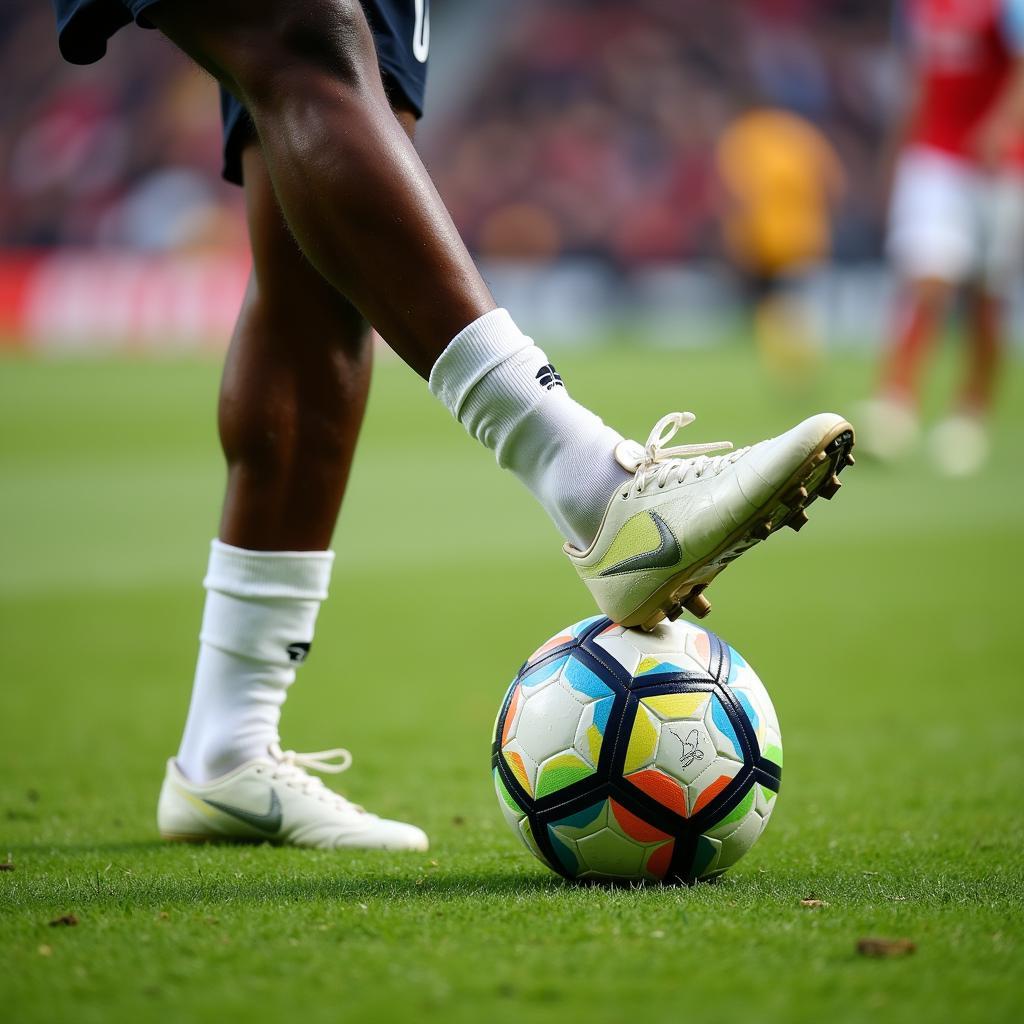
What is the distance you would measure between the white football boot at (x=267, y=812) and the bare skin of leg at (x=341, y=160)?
89cm

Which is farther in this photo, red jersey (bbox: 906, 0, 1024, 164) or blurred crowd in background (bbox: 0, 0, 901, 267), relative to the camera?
blurred crowd in background (bbox: 0, 0, 901, 267)

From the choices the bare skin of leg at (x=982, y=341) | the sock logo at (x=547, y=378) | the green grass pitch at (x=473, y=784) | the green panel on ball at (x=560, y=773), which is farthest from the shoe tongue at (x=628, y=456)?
the bare skin of leg at (x=982, y=341)

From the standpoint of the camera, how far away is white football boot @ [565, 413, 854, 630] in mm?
1910

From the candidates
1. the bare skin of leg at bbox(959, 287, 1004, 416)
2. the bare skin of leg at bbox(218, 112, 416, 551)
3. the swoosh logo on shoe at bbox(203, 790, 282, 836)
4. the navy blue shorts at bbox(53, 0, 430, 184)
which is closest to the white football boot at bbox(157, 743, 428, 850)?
the swoosh logo on shoe at bbox(203, 790, 282, 836)

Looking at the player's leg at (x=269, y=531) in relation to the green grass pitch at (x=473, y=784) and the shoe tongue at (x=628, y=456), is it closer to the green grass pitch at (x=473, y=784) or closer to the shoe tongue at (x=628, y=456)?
the green grass pitch at (x=473, y=784)

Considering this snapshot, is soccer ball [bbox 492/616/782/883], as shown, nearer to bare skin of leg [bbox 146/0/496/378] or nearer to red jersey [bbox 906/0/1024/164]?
bare skin of leg [bbox 146/0/496/378]

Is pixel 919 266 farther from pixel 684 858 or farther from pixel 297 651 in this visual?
pixel 684 858

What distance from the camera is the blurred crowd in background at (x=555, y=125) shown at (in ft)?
85.8

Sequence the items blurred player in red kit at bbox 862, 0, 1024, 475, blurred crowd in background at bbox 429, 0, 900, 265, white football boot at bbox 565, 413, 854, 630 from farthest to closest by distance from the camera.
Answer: blurred crowd in background at bbox 429, 0, 900, 265 → blurred player in red kit at bbox 862, 0, 1024, 475 → white football boot at bbox 565, 413, 854, 630

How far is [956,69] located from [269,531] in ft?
24.6

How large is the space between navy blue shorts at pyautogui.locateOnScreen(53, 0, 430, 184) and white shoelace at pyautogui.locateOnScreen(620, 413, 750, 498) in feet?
2.49

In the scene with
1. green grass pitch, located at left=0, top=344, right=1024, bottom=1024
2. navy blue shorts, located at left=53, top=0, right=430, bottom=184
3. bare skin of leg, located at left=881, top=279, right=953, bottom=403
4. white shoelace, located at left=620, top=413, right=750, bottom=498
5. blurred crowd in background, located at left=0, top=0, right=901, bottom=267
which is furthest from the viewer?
blurred crowd in background, located at left=0, top=0, right=901, bottom=267

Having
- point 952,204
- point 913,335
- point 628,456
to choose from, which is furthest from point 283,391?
point 952,204

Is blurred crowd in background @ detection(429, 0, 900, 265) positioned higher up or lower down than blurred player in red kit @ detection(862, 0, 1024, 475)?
higher up
